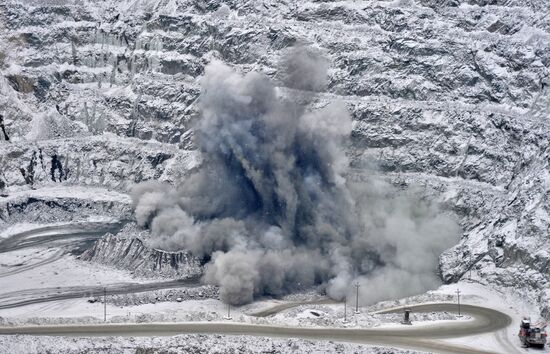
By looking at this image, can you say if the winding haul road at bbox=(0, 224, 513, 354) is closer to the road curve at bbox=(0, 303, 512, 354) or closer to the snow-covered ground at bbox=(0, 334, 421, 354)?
the road curve at bbox=(0, 303, 512, 354)

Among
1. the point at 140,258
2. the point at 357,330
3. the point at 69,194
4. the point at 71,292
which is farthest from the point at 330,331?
the point at 69,194

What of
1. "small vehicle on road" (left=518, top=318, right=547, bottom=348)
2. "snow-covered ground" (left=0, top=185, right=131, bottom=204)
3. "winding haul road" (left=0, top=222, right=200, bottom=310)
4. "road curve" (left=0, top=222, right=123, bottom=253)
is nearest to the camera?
"small vehicle on road" (left=518, top=318, right=547, bottom=348)

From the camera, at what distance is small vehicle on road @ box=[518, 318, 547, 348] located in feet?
408

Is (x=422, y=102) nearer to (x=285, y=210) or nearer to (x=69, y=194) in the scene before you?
(x=285, y=210)

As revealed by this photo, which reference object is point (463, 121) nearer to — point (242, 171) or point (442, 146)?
point (442, 146)

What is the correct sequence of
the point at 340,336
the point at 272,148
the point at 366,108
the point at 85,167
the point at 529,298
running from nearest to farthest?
the point at 340,336, the point at 529,298, the point at 272,148, the point at 366,108, the point at 85,167

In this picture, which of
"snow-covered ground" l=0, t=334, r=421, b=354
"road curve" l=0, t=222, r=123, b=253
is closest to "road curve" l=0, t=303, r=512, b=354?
"snow-covered ground" l=0, t=334, r=421, b=354

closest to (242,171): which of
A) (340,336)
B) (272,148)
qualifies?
(272,148)

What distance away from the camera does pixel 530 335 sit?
409 feet

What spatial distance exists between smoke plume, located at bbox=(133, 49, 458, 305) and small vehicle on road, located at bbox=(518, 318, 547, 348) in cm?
3273

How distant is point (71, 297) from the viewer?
155750mm

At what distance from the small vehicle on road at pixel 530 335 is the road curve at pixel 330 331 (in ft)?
19.9

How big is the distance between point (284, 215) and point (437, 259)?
89.3 ft

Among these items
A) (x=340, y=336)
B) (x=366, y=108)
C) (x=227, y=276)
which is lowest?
(x=340, y=336)
